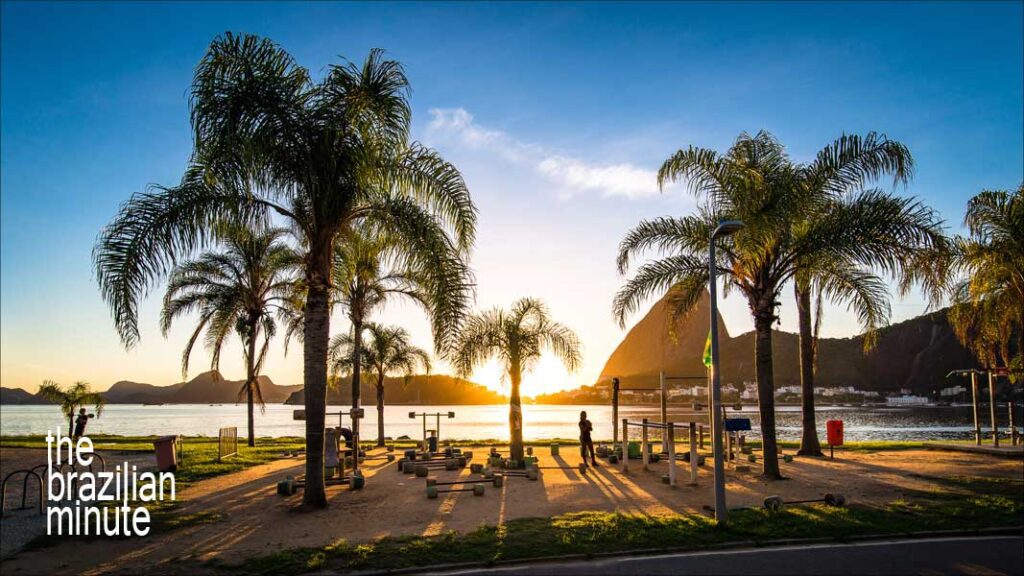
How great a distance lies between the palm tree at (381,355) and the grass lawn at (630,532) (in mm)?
19740

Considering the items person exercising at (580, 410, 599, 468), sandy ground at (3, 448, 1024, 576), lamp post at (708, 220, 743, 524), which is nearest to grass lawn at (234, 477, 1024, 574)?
lamp post at (708, 220, 743, 524)

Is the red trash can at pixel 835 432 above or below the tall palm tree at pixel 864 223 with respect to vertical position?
below

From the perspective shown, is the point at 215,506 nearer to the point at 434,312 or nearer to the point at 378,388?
the point at 434,312

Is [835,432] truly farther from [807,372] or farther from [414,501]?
[414,501]

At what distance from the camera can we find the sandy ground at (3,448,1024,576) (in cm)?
1009

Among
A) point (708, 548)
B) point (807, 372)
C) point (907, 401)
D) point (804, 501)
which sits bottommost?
point (907, 401)

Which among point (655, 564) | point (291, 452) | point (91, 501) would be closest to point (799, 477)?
point (655, 564)

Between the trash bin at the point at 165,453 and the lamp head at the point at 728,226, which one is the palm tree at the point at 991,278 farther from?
the trash bin at the point at 165,453

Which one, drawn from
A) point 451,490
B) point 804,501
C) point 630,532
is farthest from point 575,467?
point 630,532

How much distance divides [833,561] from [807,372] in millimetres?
15918

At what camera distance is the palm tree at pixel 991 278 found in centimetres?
1816

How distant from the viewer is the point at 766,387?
685 inches

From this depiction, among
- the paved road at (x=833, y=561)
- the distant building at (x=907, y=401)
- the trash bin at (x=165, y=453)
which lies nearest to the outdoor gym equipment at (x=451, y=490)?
the paved road at (x=833, y=561)

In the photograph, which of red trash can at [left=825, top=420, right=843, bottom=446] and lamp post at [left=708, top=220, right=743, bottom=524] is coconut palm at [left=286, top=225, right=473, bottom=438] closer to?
lamp post at [left=708, top=220, right=743, bottom=524]
